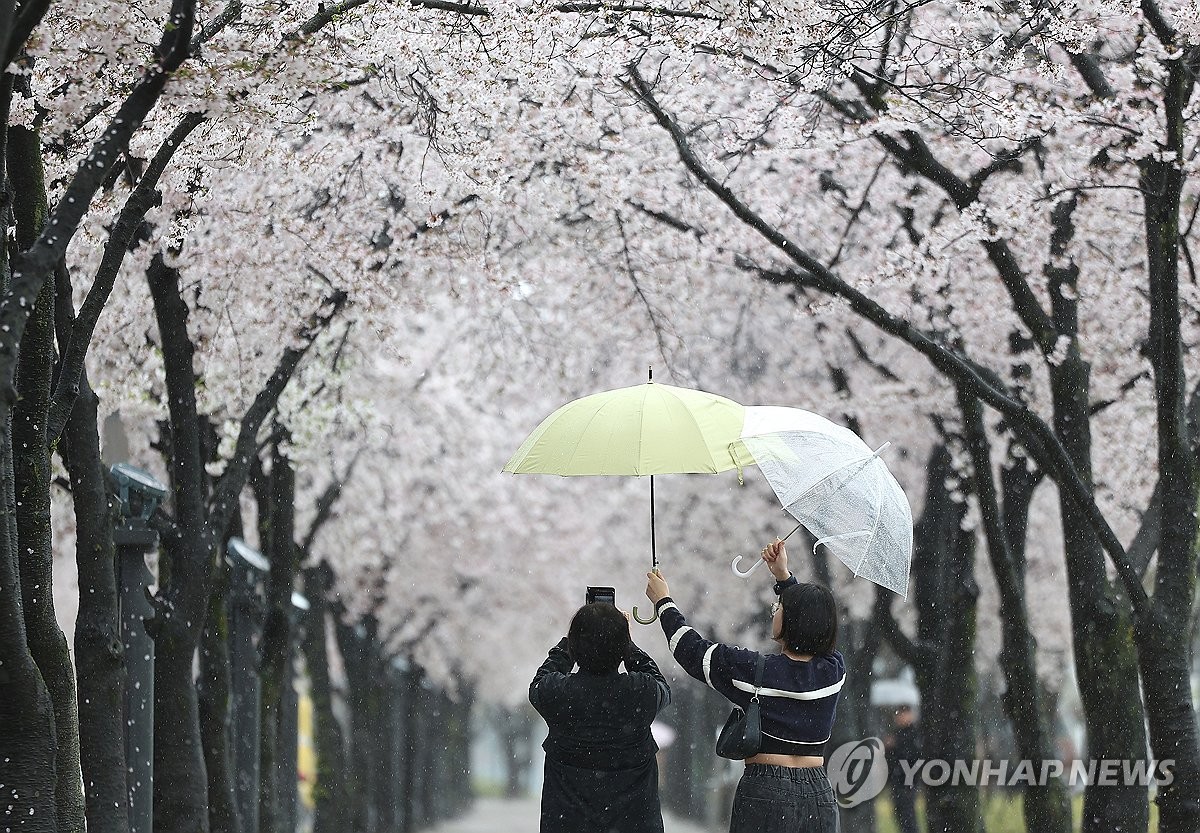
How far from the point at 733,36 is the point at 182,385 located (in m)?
4.27

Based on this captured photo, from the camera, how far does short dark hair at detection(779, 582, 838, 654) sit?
4.95 metres

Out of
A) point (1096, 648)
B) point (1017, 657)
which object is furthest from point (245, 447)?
point (1017, 657)

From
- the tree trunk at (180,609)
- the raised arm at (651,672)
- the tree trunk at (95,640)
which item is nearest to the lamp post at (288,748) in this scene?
the tree trunk at (180,609)

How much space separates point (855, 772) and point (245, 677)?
643 centimetres

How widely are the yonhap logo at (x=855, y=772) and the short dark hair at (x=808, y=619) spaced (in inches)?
365

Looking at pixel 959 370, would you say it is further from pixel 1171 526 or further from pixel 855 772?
pixel 855 772

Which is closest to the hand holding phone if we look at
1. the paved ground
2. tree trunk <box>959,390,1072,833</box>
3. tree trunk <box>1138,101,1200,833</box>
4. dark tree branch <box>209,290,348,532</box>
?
tree trunk <box>1138,101,1200,833</box>

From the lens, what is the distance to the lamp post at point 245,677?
38.3 ft

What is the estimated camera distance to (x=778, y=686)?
490cm

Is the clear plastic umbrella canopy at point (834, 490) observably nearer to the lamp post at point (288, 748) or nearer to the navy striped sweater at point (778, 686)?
the navy striped sweater at point (778, 686)

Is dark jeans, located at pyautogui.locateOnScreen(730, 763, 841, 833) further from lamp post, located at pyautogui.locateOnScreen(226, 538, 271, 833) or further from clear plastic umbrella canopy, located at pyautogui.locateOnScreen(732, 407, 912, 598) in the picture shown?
lamp post, located at pyautogui.locateOnScreen(226, 538, 271, 833)

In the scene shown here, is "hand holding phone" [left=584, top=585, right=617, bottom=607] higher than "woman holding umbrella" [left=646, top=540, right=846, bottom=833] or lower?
higher

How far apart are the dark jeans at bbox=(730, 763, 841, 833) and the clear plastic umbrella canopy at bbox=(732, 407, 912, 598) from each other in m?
0.80

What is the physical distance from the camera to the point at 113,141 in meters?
4.63
